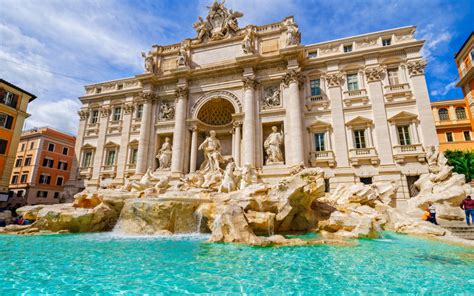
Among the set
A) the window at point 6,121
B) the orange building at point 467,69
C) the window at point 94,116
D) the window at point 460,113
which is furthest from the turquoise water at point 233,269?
the window at point 460,113

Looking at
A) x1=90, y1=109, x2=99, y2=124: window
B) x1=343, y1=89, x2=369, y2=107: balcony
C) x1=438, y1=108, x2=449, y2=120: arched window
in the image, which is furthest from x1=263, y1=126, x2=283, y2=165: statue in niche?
x1=438, y1=108, x2=449, y2=120: arched window

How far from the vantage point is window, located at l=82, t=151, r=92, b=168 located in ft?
78.8

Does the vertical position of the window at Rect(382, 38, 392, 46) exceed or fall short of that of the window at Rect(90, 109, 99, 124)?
it exceeds it

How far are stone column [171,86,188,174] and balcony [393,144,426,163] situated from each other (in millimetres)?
15967

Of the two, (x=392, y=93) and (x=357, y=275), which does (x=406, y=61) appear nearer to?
(x=392, y=93)

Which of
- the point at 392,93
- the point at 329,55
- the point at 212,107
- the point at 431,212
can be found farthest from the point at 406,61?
the point at 212,107

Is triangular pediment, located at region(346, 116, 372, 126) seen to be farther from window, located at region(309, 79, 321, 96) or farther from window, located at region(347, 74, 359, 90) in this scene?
window, located at region(309, 79, 321, 96)

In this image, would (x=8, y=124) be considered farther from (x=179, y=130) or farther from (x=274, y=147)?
(x=274, y=147)

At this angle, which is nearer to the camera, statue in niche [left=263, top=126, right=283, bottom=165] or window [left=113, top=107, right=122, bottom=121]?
statue in niche [left=263, top=126, right=283, bottom=165]

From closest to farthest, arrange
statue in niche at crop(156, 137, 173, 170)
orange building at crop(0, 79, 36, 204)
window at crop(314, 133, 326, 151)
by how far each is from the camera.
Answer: window at crop(314, 133, 326, 151) < statue in niche at crop(156, 137, 173, 170) < orange building at crop(0, 79, 36, 204)

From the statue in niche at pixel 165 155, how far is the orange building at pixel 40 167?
59.1ft

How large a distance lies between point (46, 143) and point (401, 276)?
4095 centimetres

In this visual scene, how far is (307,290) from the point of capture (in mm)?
3873

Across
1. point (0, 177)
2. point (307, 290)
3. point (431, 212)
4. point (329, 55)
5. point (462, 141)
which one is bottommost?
point (307, 290)
